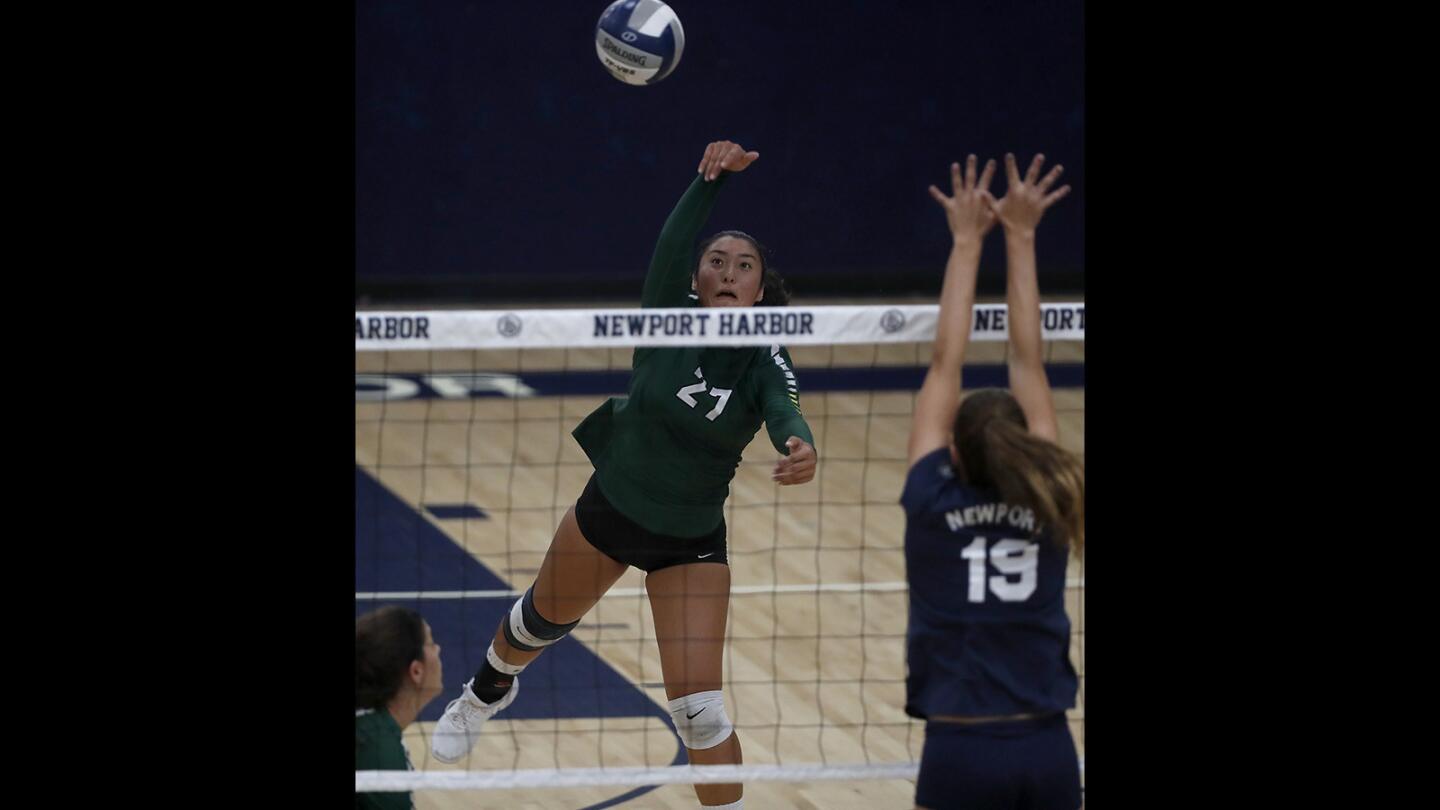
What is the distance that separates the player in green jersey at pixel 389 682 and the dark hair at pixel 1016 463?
5.63ft

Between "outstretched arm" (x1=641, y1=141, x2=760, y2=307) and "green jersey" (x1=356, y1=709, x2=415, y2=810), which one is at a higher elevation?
"outstretched arm" (x1=641, y1=141, x2=760, y2=307)

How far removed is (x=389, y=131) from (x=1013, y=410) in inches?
392

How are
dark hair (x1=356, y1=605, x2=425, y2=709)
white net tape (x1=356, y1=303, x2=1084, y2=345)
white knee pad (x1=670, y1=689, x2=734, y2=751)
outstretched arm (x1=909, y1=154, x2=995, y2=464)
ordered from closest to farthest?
outstretched arm (x1=909, y1=154, x2=995, y2=464) < dark hair (x1=356, y1=605, x2=425, y2=709) < white net tape (x1=356, y1=303, x2=1084, y2=345) < white knee pad (x1=670, y1=689, x2=734, y2=751)

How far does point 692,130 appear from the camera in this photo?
43.0 ft

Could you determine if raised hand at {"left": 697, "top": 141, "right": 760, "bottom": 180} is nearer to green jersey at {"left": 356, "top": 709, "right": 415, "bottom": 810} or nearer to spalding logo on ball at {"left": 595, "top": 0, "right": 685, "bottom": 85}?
spalding logo on ball at {"left": 595, "top": 0, "right": 685, "bottom": 85}

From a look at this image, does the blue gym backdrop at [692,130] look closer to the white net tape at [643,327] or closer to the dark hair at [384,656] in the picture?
the white net tape at [643,327]

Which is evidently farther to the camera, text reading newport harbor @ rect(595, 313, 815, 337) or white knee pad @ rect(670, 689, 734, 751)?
Result: white knee pad @ rect(670, 689, 734, 751)

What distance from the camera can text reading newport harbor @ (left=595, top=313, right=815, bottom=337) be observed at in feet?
16.0

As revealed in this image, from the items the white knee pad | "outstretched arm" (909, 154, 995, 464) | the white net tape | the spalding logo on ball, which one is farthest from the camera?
the spalding logo on ball

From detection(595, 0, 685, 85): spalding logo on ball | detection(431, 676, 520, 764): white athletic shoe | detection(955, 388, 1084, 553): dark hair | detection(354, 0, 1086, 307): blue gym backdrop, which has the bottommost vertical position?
detection(431, 676, 520, 764): white athletic shoe

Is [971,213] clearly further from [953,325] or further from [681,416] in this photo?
[681,416]

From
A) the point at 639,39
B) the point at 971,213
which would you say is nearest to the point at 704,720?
the point at 971,213

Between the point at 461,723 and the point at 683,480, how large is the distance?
144 cm

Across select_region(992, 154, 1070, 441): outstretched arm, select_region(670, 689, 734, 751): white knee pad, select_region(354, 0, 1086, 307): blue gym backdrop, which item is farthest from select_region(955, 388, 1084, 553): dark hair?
select_region(354, 0, 1086, 307): blue gym backdrop
